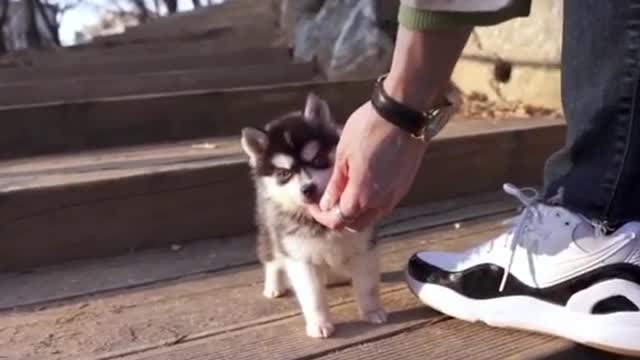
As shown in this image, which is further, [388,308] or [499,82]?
[499,82]

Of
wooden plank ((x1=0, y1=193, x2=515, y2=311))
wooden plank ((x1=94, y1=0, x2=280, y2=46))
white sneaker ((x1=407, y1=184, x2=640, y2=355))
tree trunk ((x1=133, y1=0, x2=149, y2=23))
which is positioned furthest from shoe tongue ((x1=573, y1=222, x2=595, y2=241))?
tree trunk ((x1=133, y1=0, x2=149, y2=23))

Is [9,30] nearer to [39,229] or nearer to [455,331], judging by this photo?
[39,229]

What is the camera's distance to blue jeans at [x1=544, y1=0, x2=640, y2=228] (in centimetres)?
133

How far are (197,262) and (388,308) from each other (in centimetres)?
56

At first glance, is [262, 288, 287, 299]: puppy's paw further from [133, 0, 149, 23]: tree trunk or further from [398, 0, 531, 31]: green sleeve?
[133, 0, 149, 23]: tree trunk

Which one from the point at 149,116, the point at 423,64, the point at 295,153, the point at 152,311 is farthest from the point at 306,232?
the point at 149,116

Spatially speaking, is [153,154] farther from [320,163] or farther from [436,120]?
[436,120]

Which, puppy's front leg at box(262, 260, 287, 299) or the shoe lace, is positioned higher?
the shoe lace

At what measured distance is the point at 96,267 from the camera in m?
2.07

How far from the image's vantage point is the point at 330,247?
166 cm

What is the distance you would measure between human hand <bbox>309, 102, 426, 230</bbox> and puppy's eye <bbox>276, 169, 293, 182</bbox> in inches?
24.4

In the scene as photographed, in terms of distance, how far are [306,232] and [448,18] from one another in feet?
2.39

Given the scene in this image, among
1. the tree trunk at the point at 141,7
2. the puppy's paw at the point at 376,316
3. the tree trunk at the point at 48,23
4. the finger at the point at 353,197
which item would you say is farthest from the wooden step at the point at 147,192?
the tree trunk at the point at 141,7

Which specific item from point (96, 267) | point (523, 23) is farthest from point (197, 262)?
point (523, 23)
